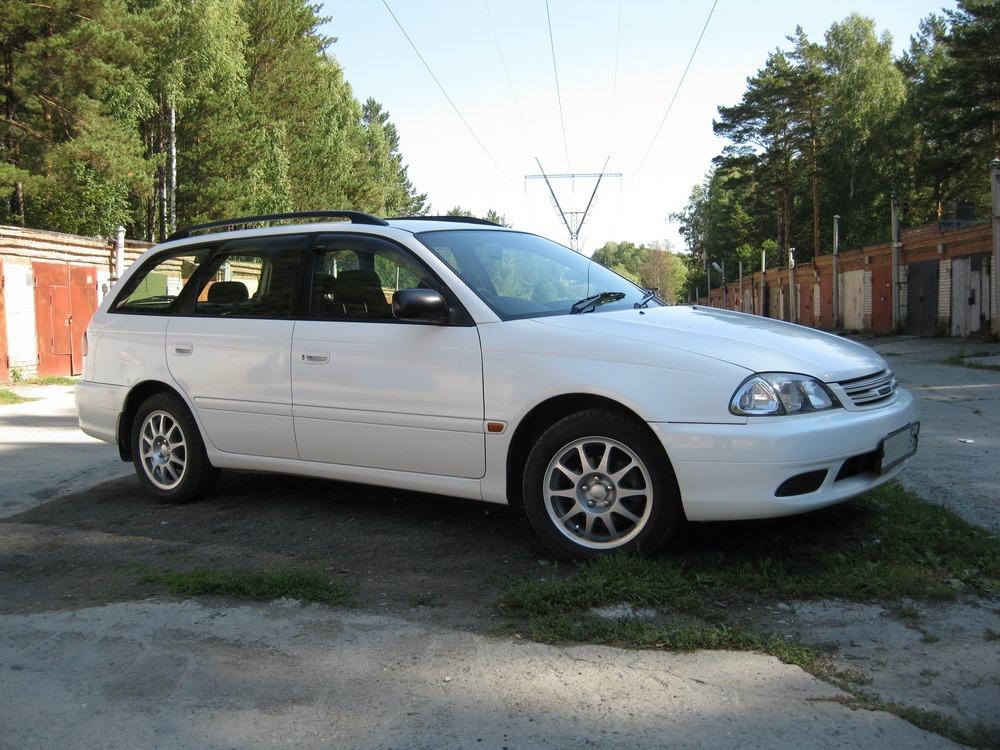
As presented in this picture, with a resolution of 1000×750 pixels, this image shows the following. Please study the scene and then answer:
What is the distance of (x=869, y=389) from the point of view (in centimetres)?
414

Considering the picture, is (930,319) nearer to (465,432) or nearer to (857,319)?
(857,319)

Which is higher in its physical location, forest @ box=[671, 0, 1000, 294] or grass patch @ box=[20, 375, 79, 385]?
forest @ box=[671, 0, 1000, 294]

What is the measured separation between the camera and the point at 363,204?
173 feet

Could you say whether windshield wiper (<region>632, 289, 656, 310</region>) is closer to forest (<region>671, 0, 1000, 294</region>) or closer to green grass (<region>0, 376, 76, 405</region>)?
green grass (<region>0, 376, 76, 405</region>)

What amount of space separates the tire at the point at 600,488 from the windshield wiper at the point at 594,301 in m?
0.70

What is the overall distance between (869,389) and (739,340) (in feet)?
2.16

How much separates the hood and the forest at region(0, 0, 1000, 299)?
80.0 ft

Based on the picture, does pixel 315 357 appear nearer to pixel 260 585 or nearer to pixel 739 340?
pixel 260 585

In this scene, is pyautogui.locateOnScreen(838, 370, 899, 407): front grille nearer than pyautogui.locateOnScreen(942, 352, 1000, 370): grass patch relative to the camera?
Yes

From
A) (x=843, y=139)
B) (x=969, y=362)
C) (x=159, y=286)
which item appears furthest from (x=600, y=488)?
(x=843, y=139)

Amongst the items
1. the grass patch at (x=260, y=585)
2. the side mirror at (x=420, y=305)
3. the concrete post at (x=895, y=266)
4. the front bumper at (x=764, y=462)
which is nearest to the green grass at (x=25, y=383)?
the grass patch at (x=260, y=585)

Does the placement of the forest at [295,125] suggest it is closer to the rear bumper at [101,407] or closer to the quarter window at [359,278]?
the rear bumper at [101,407]

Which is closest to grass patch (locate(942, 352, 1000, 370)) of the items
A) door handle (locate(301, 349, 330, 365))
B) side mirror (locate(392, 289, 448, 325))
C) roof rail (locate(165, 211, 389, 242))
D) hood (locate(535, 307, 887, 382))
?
hood (locate(535, 307, 887, 382))

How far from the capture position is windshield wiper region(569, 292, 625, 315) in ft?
14.9
